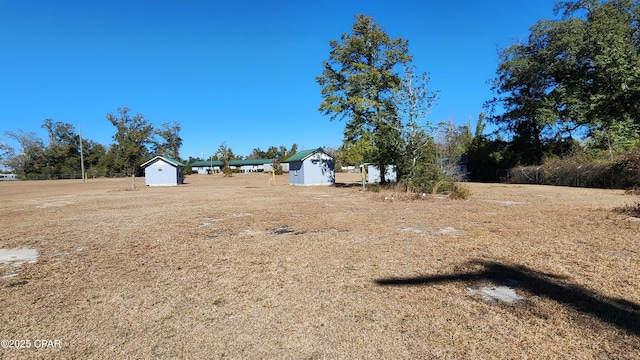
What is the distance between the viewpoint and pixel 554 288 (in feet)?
12.0

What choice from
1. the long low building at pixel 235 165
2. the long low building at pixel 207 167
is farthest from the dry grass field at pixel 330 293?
the long low building at pixel 207 167

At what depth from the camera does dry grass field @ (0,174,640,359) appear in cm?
261

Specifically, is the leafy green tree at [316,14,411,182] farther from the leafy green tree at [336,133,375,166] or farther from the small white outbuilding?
the small white outbuilding

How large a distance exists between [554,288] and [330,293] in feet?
8.37

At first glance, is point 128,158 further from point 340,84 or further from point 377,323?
point 377,323

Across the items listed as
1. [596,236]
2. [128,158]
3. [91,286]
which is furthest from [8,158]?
[596,236]

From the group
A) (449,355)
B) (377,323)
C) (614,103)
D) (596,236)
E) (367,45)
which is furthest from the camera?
(614,103)

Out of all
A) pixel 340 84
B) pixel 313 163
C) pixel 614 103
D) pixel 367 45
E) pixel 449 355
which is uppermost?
pixel 367 45

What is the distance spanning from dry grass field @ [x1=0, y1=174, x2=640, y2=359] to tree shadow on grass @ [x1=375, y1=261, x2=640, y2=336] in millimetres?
18

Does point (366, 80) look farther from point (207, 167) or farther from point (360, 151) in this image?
point (207, 167)

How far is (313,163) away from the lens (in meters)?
28.1

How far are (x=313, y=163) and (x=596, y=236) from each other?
22.9m

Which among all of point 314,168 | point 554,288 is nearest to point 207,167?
point 314,168

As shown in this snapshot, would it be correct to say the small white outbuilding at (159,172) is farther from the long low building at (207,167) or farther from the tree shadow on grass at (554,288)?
the long low building at (207,167)
